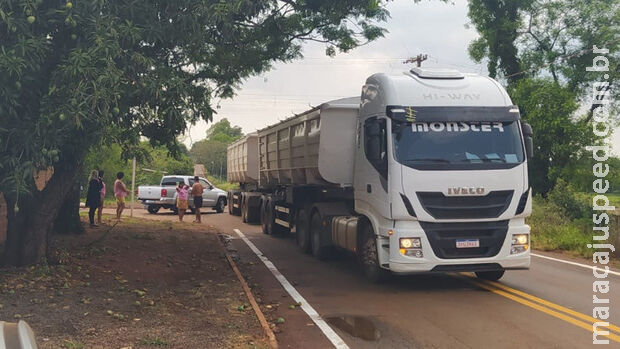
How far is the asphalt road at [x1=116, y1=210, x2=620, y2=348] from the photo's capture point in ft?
20.9

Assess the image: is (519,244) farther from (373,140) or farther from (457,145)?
(373,140)

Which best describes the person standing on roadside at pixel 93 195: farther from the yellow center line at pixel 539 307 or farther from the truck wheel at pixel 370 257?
the yellow center line at pixel 539 307

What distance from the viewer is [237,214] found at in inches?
1021

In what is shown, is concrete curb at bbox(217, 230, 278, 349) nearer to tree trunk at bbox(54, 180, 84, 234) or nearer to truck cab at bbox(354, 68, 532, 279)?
truck cab at bbox(354, 68, 532, 279)

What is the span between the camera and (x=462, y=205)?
8.54 m

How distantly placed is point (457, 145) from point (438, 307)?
2515mm

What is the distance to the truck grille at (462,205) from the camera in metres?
8.50

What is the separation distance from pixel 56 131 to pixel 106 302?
2.43 meters

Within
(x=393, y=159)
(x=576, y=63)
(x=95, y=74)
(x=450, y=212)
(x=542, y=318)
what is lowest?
(x=542, y=318)

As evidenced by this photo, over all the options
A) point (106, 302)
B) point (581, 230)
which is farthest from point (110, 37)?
point (581, 230)

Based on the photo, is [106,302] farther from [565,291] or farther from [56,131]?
[565,291]

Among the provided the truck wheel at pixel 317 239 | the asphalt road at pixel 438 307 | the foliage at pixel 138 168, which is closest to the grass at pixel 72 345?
the asphalt road at pixel 438 307

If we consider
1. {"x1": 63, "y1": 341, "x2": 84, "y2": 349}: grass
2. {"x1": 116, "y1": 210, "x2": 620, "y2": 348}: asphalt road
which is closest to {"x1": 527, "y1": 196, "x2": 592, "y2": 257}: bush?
{"x1": 116, "y1": 210, "x2": 620, "y2": 348}: asphalt road

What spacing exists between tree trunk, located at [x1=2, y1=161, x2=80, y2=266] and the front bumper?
543cm
